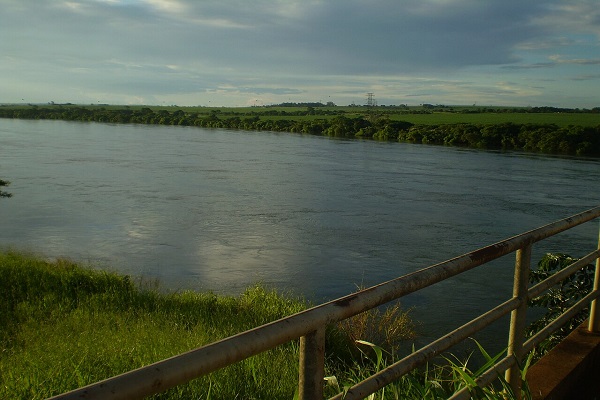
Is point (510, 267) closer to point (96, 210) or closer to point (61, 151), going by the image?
point (96, 210)

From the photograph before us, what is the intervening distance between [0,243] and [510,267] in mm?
13435

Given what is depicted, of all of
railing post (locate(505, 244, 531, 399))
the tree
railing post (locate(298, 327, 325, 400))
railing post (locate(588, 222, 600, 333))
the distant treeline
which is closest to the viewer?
railing post (locate(298, 327, 325, 400))

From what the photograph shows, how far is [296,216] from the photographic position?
66.8 feet

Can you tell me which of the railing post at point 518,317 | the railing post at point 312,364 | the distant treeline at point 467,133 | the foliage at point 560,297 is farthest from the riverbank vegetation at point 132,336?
the distant treeline at point 467,133

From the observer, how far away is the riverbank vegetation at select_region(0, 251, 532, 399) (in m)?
5.43

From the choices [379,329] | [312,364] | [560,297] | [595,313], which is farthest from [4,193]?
[312,364]

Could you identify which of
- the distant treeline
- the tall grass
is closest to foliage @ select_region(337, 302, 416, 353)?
the tall grass

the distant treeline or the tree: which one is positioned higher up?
the distant treeline

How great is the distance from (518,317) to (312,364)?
1.67m

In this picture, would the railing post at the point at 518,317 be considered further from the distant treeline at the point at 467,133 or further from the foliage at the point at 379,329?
the distant treeline at the point at 467,133

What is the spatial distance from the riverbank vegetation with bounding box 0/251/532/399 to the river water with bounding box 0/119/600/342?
2.08 meters

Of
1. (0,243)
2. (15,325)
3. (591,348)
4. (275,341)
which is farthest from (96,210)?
(275,341)

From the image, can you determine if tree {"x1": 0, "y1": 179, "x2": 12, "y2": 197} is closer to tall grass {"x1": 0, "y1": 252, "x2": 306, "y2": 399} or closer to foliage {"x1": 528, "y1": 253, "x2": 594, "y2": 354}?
tall grass {"x1": 0, "y1": 252, "x2": 306, "y2": 399}

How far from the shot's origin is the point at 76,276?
11.0 meters
